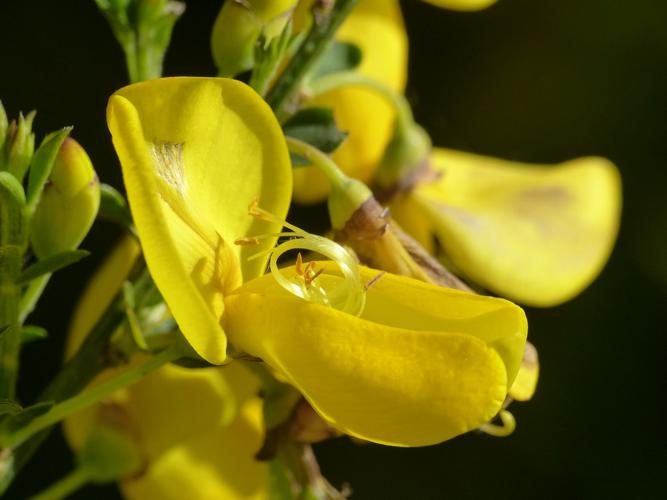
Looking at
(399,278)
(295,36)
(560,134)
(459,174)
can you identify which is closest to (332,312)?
(399,278)

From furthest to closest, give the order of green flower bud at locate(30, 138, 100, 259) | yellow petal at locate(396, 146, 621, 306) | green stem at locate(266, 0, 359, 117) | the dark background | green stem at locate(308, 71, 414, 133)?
1. the dark background
2. yellow petal at locate(396, 146, 621, 306)
3. green stem at locate(308, 71, 414, 133)
4. green stem at locate(266, 0, 359, 117)
5. green flower bud at locate(30, 138, 100, 259)

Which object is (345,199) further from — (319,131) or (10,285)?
(10,285)

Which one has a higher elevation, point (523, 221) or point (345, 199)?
point (345, 199)

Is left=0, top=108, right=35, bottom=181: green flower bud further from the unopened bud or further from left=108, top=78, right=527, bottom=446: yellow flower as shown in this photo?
the unopened bud

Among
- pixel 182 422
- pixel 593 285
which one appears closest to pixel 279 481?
pixel 182 422

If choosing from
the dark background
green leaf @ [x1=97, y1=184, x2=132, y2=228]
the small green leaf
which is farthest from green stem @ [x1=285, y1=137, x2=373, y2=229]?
the dark background

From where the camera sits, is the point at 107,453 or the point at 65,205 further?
the point at 107,453

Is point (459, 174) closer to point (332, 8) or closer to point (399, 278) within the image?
point (332, 8)
